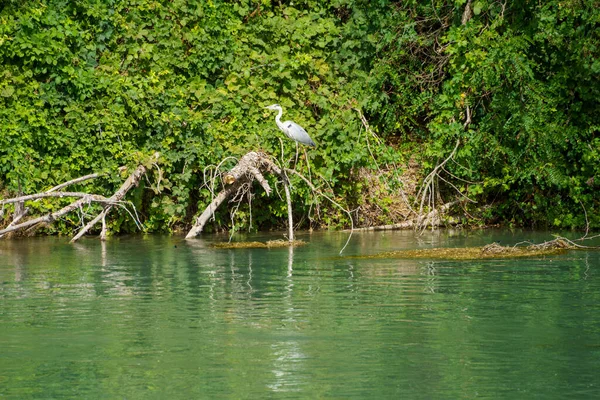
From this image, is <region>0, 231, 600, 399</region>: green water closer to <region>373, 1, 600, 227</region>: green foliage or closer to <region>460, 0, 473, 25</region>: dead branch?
<region>373, 1, 600, 227</region>: green foliage

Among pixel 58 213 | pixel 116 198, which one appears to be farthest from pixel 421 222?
pixel 58 213

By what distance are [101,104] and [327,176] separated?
372cm

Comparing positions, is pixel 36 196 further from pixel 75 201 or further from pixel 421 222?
pixel 421 222

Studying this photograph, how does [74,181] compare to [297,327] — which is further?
[74,181]

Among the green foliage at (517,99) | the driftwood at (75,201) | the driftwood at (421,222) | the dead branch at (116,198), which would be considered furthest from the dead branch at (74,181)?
the green foliage at (517,99)

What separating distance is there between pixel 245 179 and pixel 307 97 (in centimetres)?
256

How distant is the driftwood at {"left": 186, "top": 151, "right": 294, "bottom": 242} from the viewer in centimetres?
1806

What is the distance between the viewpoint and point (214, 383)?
8.24 meters

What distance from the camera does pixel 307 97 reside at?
805 inches

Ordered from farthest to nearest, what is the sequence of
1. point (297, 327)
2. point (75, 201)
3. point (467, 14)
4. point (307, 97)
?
point (307, 97)
point (467, 14)
point (75, 201)
point (297, 327)

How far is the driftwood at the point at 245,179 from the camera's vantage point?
1806 centimetres

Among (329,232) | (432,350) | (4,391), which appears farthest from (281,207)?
(4,391)

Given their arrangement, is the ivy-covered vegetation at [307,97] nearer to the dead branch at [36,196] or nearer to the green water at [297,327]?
the dead branch at [36,196]

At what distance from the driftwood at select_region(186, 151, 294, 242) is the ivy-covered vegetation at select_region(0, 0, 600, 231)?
1.55ft
